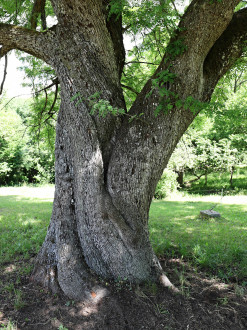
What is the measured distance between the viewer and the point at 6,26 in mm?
3852

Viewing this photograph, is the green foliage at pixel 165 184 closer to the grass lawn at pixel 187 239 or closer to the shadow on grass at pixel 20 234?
the grass lawn at pixel 187 239

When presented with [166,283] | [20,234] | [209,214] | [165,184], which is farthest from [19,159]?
[166,283]

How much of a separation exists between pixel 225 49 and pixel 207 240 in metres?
4.07

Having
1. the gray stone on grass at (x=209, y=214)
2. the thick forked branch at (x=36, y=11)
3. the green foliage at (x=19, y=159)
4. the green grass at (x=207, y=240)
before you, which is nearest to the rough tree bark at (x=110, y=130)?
the green grass at (x=207, y=240)

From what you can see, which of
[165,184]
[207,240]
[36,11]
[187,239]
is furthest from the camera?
[165,184]

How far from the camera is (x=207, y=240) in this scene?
232 inches

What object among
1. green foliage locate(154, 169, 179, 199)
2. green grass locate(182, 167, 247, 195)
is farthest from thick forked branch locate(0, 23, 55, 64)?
green grass locate(182, 167, 247, 195)

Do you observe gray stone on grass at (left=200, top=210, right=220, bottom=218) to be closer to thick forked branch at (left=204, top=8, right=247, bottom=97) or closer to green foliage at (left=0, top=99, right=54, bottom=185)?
thick forked branch at (left=204, top=8, right=247, bottom=97)

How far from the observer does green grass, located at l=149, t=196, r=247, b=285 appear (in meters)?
4.34

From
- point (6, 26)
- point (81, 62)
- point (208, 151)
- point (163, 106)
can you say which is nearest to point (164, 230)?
point (163, 106)

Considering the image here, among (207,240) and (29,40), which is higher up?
(29,40)

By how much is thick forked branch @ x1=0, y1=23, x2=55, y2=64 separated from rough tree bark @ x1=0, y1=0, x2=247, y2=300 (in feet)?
0.05

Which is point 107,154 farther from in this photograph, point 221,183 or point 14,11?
point 221,183

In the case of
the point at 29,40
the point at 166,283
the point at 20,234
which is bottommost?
the point at 166,283
